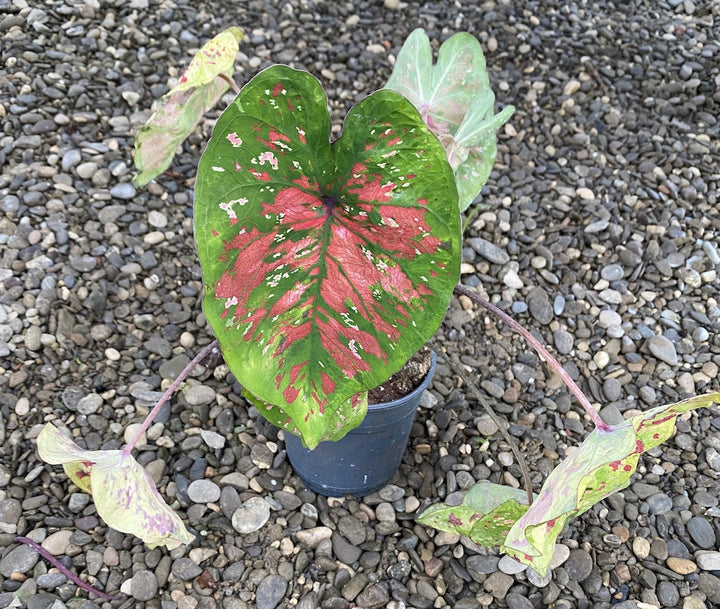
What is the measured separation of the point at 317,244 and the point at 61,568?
0.90m

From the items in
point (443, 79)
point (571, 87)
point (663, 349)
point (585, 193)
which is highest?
point (443, 79)

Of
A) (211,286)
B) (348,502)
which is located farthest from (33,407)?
(211,286)

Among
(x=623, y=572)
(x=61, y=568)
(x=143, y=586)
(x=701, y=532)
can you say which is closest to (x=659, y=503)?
(x=701, y=532)

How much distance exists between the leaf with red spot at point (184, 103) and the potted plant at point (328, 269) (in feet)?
0.57

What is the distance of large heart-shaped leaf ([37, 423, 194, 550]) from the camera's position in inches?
44.4

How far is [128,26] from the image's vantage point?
256 centimetres

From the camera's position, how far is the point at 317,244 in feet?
3.51

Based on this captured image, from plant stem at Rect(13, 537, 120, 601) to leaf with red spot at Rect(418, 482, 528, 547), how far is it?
66cm

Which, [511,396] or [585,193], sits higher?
[585,193]

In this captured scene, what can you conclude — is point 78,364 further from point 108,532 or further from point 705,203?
point 705,203

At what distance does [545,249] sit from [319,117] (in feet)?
4.24

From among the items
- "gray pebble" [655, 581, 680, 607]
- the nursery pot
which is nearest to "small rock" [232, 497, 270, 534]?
the nursery pot

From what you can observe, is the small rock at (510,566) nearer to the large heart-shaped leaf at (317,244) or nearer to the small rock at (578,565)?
the small rock at (578,565)

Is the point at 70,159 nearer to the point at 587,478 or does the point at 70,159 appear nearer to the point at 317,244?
the point at 317,244
